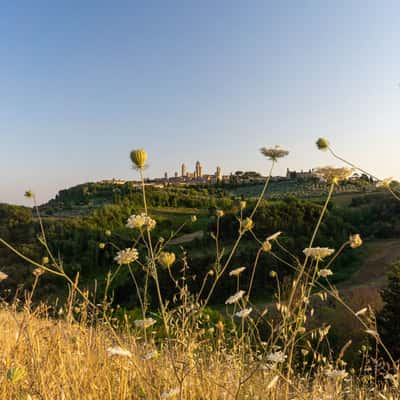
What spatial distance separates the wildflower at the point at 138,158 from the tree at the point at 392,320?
5.02 m

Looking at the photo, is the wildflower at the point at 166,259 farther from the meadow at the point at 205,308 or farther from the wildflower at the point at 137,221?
the wildflower at the point at 137,221

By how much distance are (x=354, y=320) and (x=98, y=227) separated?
21.3m

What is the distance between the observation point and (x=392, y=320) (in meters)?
5.59

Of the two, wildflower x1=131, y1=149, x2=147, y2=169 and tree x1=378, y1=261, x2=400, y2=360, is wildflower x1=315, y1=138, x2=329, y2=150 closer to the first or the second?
wildflower x1=131, y1=149, x2=147, y2=169

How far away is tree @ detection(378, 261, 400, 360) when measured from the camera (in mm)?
5387

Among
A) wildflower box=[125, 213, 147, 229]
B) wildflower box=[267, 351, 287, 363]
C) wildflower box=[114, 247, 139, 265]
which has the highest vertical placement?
wildflower box=[125, 213, 147, 229]

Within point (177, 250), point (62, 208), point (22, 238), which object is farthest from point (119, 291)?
point (62, 208)

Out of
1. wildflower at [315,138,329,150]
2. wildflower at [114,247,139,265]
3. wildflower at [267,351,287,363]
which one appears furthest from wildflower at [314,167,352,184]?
wildflower at [114,247,139,265]

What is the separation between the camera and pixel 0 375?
188 cm

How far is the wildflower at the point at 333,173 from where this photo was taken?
177cm

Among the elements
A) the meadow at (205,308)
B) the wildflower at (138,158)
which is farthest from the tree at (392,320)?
the wildflower at (138,158)

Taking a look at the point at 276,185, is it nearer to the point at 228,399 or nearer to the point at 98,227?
the point at 98,227

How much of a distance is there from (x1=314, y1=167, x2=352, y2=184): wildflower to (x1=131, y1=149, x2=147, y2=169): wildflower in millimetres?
791

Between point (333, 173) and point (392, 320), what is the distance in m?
4.66
